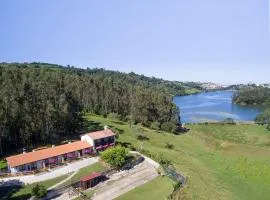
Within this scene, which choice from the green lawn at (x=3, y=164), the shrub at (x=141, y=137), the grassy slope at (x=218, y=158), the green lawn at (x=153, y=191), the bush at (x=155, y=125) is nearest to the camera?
the green lawn at (x=153, y=191)

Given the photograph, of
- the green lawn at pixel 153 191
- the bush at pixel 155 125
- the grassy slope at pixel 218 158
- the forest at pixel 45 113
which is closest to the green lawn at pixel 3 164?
the forest at pixel 45 113

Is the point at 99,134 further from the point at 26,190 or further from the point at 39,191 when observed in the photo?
the point at 39,191

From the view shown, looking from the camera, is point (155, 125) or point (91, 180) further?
point (155, 125)

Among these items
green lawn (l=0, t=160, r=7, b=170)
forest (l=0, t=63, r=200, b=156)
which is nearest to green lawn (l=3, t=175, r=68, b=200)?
green lawn (l=0, t=160, r=7, b=170)

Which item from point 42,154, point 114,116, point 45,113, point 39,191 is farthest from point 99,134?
point 114,116

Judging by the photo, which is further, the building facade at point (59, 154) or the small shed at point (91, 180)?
the building facade at point (59, 154)

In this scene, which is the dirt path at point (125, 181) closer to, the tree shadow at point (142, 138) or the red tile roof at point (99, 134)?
the red tile roof at point (99, 134)

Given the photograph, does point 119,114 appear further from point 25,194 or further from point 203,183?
point 25,194

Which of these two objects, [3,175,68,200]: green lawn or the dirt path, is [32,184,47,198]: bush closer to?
[3,175,68,200]: green lawn
